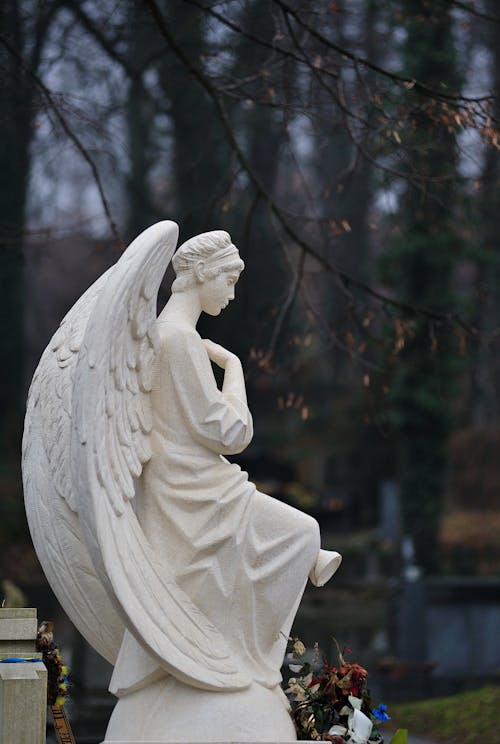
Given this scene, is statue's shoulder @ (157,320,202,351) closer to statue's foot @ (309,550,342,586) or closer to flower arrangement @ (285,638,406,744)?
statue's foot @ (309,550,342,586)

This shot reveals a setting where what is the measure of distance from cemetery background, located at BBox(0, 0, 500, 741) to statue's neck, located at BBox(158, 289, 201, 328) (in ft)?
11.3

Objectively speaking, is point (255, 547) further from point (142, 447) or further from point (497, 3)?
point (497, 3)

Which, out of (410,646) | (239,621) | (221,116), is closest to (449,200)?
(221,116)

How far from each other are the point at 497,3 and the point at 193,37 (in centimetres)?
1140

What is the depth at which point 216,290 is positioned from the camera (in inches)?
276

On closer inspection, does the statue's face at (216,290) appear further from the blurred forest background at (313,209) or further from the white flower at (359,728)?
the blurred forest background at (313,209)

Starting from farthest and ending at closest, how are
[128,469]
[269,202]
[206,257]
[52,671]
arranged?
1. [269,202]
2. [52,671]
3. [206,257]
4. [128,469]

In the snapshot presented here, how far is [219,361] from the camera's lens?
23.2 feet

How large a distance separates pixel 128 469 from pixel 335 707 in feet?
5.28

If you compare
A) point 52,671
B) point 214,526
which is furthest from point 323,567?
point 52,671

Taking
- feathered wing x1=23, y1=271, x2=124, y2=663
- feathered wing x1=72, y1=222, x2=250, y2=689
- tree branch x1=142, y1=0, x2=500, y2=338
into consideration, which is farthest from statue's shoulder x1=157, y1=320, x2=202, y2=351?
tree branch x1=142, y1=0, x2=500, y2=338

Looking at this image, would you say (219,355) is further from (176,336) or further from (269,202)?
(269,202)

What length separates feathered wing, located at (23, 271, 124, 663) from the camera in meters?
6.82

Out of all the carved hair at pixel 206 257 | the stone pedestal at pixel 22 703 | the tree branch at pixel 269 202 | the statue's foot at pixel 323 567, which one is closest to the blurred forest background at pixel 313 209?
the tree branch at pixel 269 202
